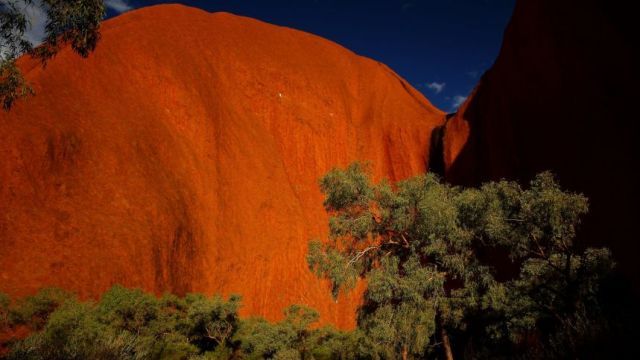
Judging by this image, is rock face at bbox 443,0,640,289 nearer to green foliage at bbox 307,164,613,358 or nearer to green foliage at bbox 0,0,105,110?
green foliage at bbox 307,164,613,358

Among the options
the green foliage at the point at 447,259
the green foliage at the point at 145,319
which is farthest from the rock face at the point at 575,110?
the green foliage at the point at 145,319

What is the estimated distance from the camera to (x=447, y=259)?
1088cm

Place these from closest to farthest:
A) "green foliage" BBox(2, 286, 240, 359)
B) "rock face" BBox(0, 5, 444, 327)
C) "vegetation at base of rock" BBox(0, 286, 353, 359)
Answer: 1. "green foliage" BBox(2, 286, 240, 359)
2. "vegetation at base of rock" BBox(0, 286, 353, 359)
3. "rock face" BBox(0, 5, 444, 327)

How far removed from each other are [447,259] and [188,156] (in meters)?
24.0

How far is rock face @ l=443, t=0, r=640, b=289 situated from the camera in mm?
17812

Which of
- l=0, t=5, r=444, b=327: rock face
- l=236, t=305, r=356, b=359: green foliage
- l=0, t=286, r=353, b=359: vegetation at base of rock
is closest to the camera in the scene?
l=0, t=286, r=353, b=359: vegetation at base of rock

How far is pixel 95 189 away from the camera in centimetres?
2309

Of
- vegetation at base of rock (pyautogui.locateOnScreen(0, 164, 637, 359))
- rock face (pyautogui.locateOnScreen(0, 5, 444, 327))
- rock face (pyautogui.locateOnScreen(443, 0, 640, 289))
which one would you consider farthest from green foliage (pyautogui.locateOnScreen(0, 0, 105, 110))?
rock face (pyautogui.locateOnScreen(443, 0, 640, 289))

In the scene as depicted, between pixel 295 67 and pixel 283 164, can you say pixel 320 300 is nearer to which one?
pixel 283 164

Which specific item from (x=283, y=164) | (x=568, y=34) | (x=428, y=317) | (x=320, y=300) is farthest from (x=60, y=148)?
(x=568, y=34)

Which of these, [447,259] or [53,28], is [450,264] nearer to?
[447,259]

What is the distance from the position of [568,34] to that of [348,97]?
83.5 ft

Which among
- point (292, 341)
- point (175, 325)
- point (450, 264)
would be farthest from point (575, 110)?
point (175, 325)

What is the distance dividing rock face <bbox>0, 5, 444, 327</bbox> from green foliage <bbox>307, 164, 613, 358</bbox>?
632 inches
